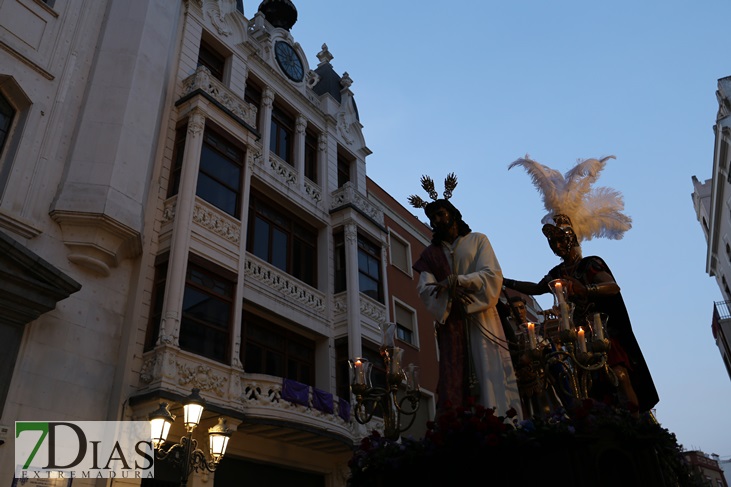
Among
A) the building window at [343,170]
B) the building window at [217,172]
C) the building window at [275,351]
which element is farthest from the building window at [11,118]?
the building window at [343,170]

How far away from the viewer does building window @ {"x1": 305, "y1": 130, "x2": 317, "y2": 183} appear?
20781 millimetres

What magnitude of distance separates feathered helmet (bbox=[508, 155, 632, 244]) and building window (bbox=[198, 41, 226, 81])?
43.8ft

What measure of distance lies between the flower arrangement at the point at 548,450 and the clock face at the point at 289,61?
61.0 feet

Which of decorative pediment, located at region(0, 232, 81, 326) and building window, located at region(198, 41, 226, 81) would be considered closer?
decorative pediment, located at region(0, 232, 81, 326)

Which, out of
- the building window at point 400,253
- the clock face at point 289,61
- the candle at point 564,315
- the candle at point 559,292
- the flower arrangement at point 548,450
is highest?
the clock face at point 289,61

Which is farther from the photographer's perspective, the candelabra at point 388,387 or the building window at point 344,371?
the building window at point 344,371

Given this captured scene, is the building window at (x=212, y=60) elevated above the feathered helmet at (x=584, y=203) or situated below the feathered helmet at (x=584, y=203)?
above

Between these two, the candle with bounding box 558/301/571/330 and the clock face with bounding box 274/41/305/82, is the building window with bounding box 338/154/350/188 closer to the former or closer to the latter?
the clock face with bounding box 274/41/305/82

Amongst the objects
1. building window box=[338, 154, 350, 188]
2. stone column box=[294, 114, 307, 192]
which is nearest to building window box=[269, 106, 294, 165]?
stone column box=[294, 114, 307, 192]

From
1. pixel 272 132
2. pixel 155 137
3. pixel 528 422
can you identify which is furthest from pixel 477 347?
pixel 272 132

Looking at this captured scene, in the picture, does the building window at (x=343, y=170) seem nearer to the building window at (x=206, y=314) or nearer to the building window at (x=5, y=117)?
the building window at (x=206, y=314)

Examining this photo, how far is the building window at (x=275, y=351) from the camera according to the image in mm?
15391

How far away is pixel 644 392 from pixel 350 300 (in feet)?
42.5

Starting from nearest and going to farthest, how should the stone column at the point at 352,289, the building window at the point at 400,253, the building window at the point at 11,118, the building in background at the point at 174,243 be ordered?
the building in background at the point at 174,243 < the building window at the point at 11,118 < the stone column at the point at 352,289 < the building window at the point at 400,253
